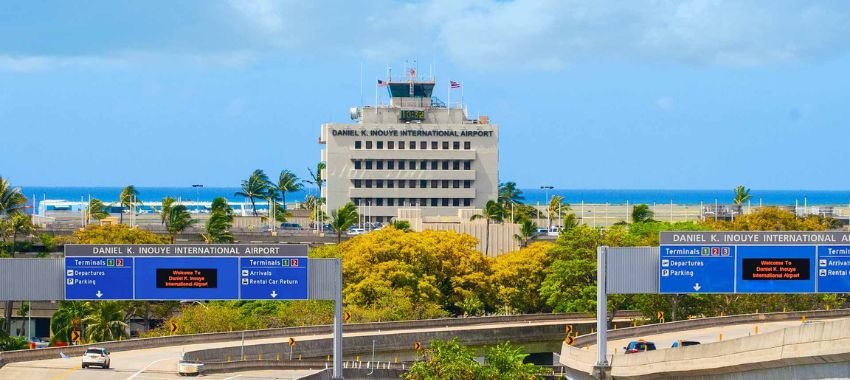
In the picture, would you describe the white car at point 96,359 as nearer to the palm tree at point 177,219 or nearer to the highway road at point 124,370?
the highway road at point 124,370

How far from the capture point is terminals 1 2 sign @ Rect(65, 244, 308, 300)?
64.9m

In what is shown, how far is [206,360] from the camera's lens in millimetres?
75750

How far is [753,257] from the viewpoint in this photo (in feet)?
211

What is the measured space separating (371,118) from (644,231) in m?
51.1

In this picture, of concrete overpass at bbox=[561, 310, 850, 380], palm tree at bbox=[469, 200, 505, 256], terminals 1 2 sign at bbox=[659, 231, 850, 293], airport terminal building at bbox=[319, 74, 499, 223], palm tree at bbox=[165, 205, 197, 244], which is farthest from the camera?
airport terminal building at bbox=[319, 74, 499, 223]

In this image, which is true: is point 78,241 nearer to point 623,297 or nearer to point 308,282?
point 623,297

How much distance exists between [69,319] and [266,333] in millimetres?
14664

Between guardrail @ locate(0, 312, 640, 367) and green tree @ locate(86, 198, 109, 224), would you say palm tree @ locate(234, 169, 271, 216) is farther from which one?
guardrail @ locate(0, 312, 640, 367)

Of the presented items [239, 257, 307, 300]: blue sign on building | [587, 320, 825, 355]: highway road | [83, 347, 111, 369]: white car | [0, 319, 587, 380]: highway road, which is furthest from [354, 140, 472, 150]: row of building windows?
[239, 257, 307, 300]: blue sign on building

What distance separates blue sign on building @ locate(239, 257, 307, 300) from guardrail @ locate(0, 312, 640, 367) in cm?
1145

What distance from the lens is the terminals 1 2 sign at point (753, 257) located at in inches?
2522

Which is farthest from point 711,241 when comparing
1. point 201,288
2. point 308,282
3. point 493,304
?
point 493,304

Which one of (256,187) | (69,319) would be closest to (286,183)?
(256,187)

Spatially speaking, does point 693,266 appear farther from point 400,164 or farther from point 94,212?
point 94,212
